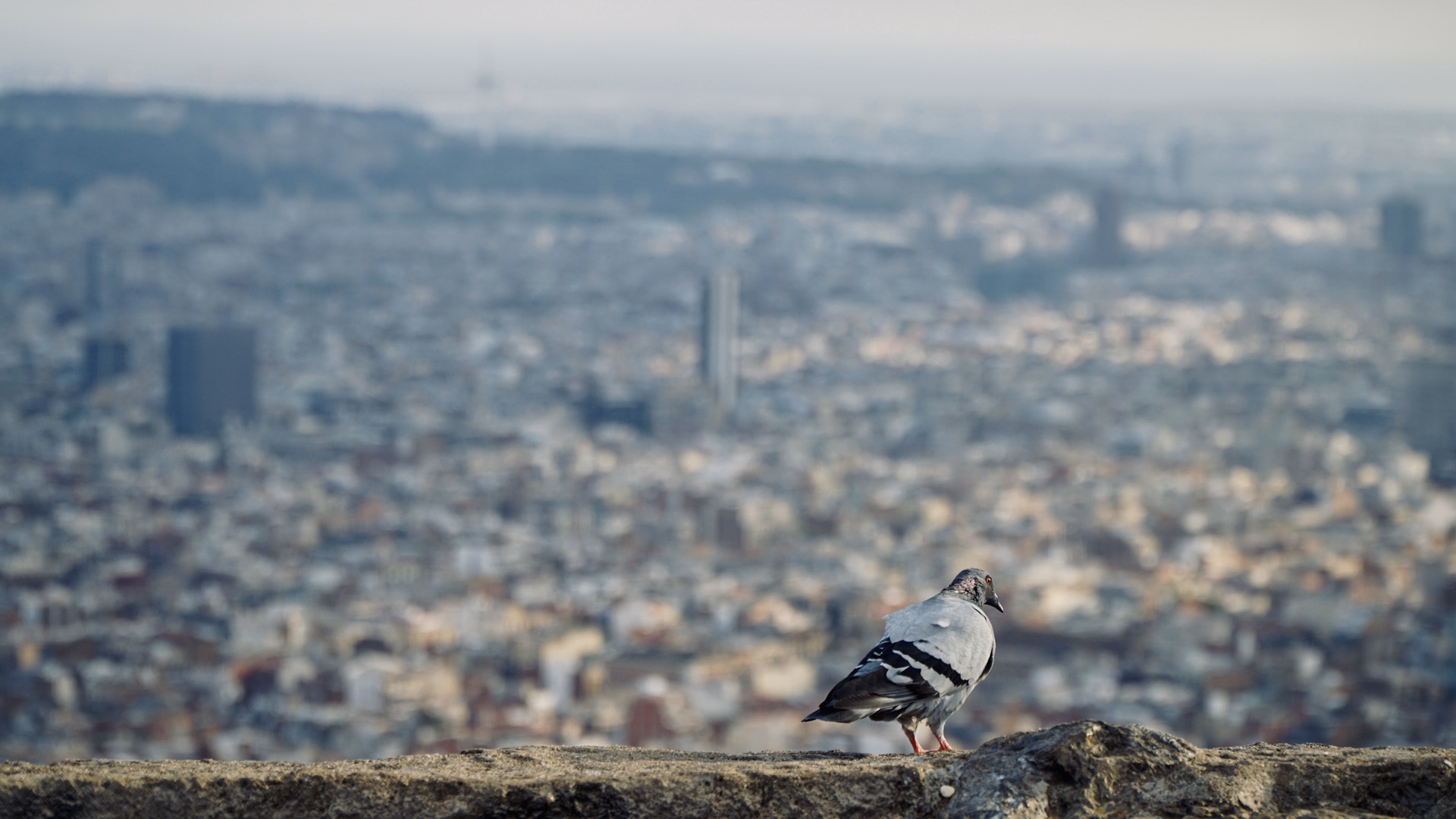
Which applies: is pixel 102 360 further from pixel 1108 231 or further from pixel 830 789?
pixel 830 789

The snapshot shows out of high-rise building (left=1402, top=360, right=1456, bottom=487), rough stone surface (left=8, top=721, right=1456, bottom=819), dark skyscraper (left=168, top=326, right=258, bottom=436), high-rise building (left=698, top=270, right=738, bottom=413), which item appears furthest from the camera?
high-rise building (left=698, top=270, right=738, bottom=413)

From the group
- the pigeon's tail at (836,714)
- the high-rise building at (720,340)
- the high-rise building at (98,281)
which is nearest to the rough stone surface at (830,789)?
the pigeon's tail at (836,714)

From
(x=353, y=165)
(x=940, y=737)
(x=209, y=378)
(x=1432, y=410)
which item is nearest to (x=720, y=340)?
(x=209, y=378)

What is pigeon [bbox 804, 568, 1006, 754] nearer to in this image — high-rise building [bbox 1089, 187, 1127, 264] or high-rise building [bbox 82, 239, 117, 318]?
high-rise building [bbox 82, 239, 117, 318]

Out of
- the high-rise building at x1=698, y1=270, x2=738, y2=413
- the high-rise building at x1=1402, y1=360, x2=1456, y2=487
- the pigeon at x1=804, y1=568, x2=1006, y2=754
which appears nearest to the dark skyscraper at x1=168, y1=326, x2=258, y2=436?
the high-rise building at x1=698, y1=270, x2=738, y2=413

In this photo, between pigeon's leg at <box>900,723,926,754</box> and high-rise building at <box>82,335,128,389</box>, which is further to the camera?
high-rise building at <box>82,335,128,389</box>

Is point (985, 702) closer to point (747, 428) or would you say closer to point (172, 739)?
point (172, 739)

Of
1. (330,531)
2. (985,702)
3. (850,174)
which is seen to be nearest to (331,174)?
(850,174)
